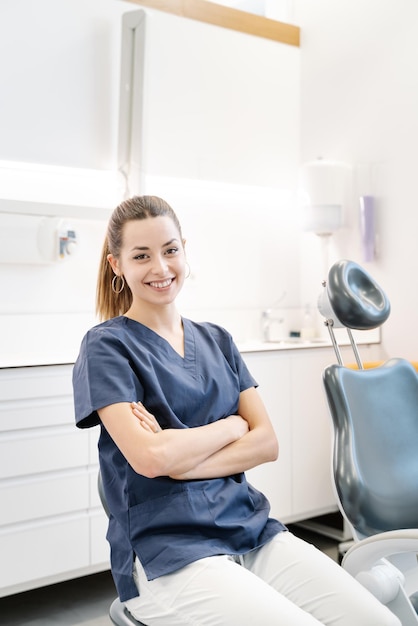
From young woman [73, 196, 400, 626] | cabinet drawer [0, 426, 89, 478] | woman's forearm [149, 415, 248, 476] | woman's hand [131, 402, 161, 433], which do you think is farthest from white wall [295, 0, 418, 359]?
woman's hand [131, 402, 161, 433]

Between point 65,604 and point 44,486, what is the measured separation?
1.64 ft

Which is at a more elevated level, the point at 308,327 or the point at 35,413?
the point at 308,327

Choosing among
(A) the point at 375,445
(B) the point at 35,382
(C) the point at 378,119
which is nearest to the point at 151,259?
(A) the point at 375,445

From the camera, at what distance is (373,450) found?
158cm

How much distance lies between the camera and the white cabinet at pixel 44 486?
225 centimetres

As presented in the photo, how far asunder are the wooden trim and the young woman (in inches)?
77.0

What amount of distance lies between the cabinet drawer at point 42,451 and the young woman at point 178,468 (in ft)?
2.83

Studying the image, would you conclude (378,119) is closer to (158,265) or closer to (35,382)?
(35,382)

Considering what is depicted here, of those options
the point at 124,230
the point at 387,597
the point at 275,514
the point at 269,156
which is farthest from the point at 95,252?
the point at 387,597

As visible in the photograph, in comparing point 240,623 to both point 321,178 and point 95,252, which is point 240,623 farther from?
point 321,178

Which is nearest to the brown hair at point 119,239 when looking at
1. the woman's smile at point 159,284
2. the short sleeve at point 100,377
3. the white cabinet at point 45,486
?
the woman's smile at point 159,284

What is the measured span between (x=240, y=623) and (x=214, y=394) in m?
0.50

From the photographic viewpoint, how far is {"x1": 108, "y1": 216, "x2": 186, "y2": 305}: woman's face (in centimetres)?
152

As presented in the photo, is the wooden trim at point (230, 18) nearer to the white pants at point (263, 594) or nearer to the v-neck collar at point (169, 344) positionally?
the v-neck collar at point (169, 344)
